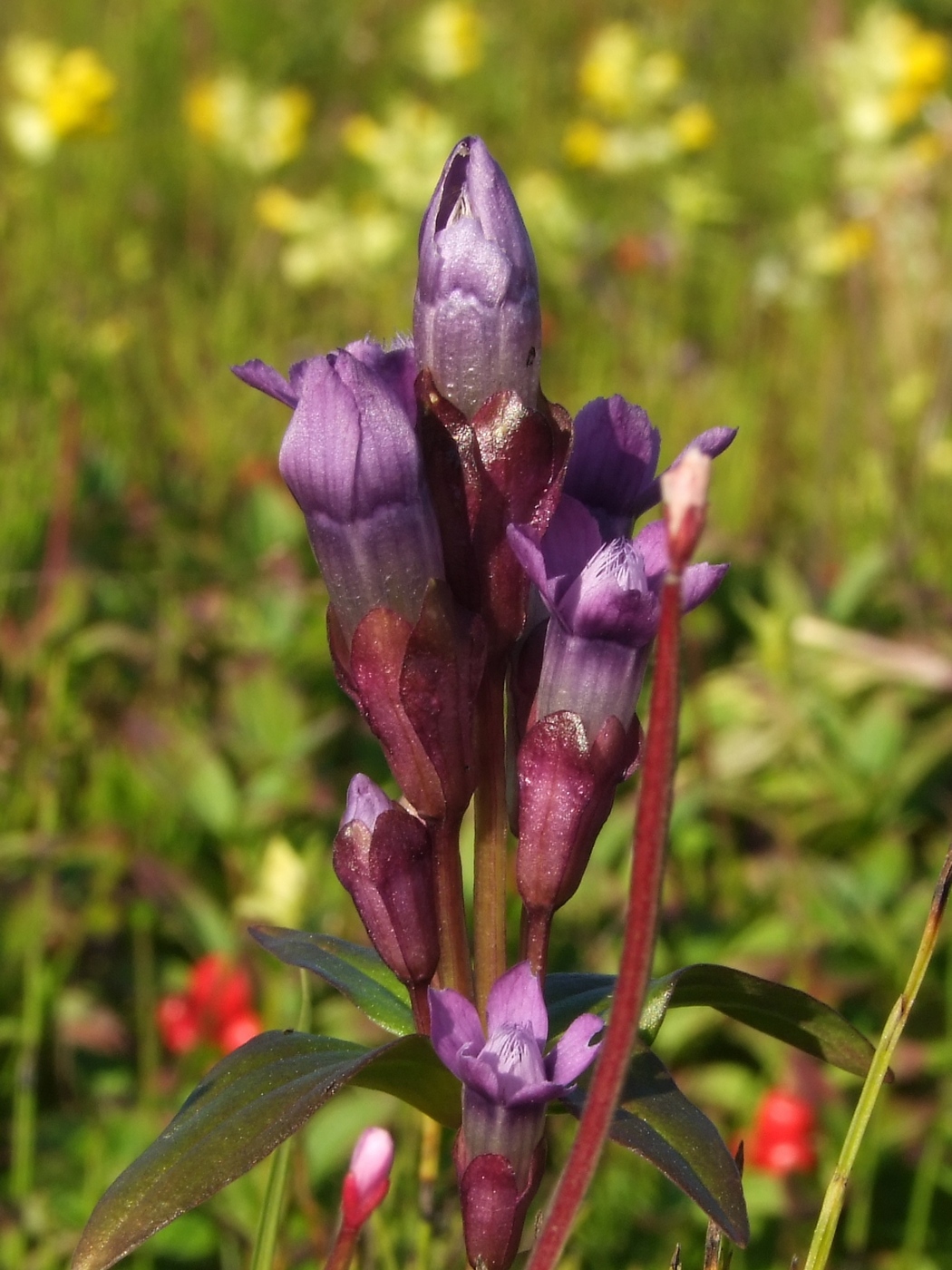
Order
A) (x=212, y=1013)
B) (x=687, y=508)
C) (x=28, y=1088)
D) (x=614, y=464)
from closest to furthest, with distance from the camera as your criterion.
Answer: (x=687, y=508) < (x=614, y=464) < (x=28, y=1088) < (x=212, y=1013)

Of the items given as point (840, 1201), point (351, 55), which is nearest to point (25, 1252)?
point (840, 1201)

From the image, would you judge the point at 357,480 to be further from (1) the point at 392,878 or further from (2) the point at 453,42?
(2) the point at 453,42

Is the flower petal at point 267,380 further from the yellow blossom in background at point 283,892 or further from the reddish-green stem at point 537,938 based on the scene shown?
the yellow blossom in background at point 283,892

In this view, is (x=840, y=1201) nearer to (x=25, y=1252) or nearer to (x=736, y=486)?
Result: (x=25, y=1252)

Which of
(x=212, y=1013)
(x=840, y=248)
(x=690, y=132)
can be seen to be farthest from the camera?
(x=690, y=132)

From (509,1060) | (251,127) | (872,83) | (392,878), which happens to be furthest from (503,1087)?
(251,127)

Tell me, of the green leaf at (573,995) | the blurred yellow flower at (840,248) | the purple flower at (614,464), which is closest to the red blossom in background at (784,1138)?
the green leaf at (573,995)
